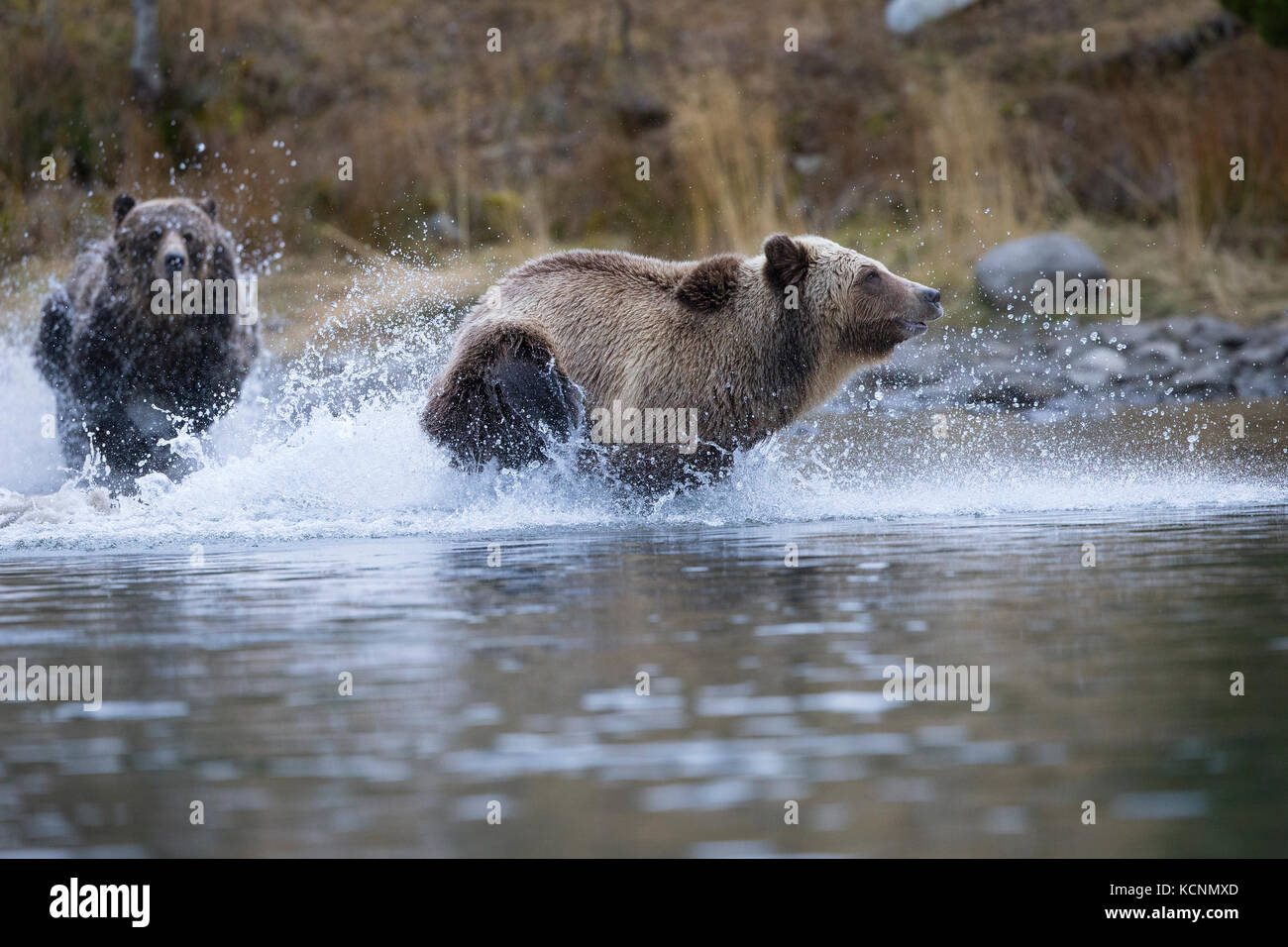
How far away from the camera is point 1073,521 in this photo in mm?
8648

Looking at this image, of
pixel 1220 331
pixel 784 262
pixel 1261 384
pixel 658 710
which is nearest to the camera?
pixel 658 710

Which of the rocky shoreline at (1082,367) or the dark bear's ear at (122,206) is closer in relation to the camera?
the dark bear's ear at (122,206)

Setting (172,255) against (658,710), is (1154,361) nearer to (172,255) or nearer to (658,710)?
(172,255)

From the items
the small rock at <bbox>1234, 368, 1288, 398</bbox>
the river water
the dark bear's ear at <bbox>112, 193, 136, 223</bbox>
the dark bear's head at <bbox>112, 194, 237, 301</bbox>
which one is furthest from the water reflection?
the small rock at <bbox>1234, 368, 1288, 398</bbox>

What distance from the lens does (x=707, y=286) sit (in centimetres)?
939

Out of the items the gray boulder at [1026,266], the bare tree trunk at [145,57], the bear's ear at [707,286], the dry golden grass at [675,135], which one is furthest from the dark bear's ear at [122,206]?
the bare tree trunk at [145,57]

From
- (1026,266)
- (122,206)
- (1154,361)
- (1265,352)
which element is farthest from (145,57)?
(1265,352)

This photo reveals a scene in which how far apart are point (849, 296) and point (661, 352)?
44.1 inches

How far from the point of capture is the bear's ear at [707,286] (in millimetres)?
9391

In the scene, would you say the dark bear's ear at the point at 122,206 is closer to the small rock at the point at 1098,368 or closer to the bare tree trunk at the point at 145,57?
the small rock at the point at 1098,368

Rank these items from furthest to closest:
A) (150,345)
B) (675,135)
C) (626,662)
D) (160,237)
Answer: (675,135)
(150,345)
(160,237)
(626,662)

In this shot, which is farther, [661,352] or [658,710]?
[661,352]
